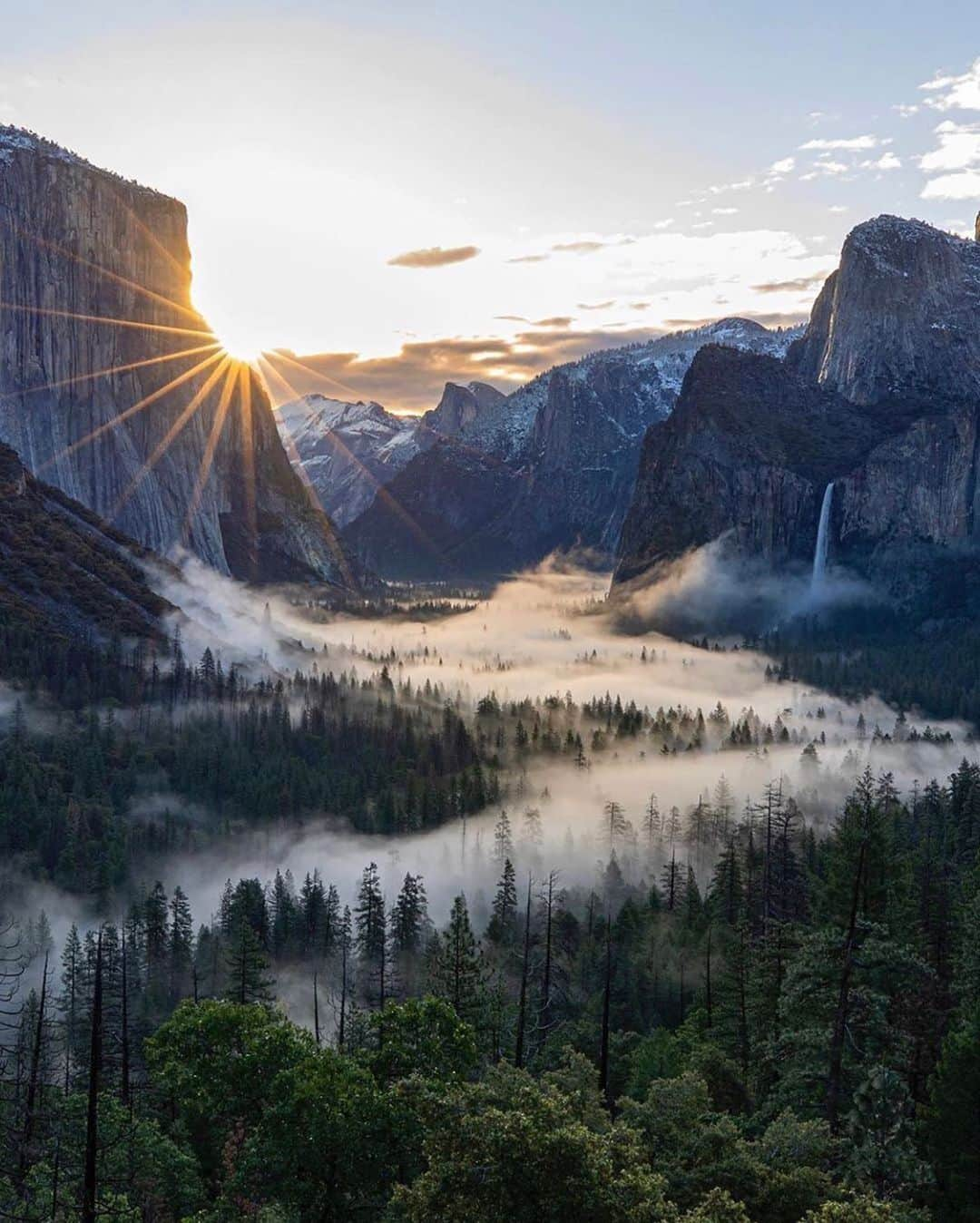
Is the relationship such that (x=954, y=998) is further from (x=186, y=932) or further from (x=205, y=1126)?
(x=186, y=932)

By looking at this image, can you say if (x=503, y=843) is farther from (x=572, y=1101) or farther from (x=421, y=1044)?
(x=572, y=1101)

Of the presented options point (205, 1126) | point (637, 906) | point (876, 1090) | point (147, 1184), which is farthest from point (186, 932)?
point (876, 1090)

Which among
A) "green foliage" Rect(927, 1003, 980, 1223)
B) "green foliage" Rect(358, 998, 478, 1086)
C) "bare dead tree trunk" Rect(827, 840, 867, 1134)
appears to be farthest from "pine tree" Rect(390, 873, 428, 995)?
"green foliage" Rect(927, 1003, 980, 1223)

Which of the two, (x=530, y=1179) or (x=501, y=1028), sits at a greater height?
(x=530, y=1179)

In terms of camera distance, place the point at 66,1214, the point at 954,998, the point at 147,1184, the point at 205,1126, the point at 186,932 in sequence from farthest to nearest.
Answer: the point at 186,932, the point at 954,998, the point at 205,1126, the point at 147,1184, the point at 66,1214

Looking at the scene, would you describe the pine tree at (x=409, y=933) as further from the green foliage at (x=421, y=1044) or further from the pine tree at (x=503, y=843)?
the green foliage at (x=421, y=1044)

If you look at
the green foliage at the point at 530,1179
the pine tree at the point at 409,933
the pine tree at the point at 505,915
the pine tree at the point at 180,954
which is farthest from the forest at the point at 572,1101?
→ the pine tree at the point at 505,915

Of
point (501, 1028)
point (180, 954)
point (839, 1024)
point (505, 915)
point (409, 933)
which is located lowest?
point (180, 954)

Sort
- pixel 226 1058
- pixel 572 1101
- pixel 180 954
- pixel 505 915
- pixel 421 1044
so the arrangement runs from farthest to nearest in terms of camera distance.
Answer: pixel 505 915
pixel 180 954
pixel 421 1044
pixel 226 1058
pixel 572 1101

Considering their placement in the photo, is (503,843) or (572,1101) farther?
(503,843)

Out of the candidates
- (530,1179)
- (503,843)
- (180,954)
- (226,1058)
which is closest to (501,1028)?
(226,1058)

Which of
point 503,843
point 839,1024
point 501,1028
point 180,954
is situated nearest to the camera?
point 839,1024
